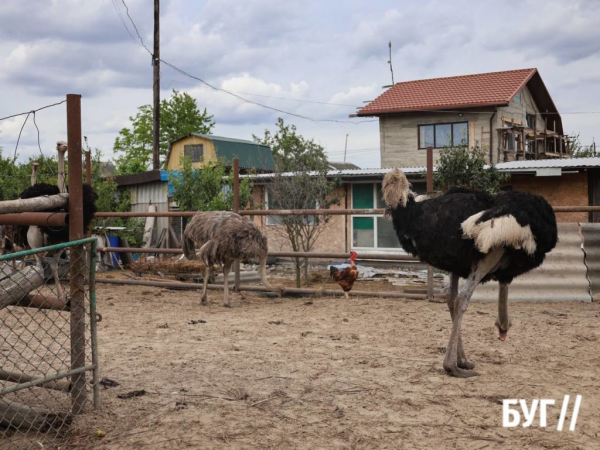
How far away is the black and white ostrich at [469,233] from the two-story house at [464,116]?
15914 millimetres

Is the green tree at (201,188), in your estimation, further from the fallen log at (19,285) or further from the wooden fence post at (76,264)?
the fallen log at (19,285)

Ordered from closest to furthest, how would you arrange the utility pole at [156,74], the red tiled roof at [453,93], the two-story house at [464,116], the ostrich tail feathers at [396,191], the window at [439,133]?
the ostrich tail feathers at [396,191]
the two-story house at [464,116]
the red tiled roof at [453,93]
the window at [439,133]
the utility pole at [156,74]

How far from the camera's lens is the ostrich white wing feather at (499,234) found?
4.48 meters

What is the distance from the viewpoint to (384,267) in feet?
49.2

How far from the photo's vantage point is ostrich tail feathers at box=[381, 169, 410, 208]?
4.96 m

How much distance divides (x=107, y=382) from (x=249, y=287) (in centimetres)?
494

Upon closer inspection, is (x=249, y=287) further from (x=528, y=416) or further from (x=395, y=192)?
(x=528, y=416)

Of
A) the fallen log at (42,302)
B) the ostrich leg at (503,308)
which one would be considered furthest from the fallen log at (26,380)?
the ostrich leg at (503,308)

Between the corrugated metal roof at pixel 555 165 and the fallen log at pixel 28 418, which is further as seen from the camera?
the corrugated metal roof at pixel 555 165

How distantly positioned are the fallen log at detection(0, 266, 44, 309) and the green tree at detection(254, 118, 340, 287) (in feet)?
28.7

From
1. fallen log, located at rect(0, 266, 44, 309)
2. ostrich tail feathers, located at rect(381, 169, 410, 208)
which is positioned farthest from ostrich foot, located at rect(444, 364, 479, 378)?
fallen log, located at rect(0, 266, 44, 309)

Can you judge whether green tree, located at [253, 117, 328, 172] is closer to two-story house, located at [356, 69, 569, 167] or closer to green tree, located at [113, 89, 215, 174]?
two-story house, located at [356, 69, 569, 167]

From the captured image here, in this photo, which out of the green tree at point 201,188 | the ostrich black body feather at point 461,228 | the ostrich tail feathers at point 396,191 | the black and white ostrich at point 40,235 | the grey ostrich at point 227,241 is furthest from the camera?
the green tree at point 201,188

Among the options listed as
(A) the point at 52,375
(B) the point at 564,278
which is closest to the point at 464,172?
(B) the point at 564,278
